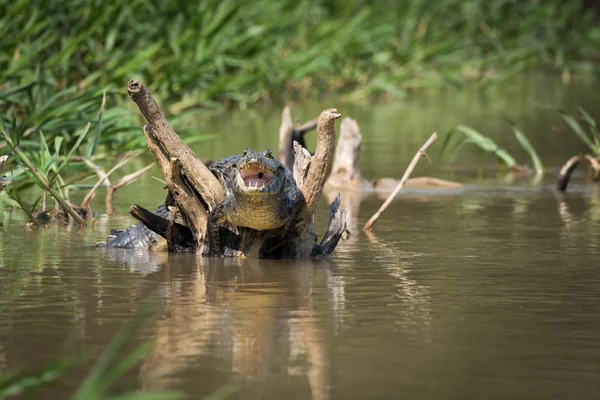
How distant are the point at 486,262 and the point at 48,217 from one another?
2.29 meters

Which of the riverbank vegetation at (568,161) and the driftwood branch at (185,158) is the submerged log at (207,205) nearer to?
the driftwood branch at (185,158)

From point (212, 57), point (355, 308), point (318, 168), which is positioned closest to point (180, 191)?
point (318, 168)

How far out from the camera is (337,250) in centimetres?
624

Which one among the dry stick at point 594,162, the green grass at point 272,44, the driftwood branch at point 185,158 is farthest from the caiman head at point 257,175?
the dry stick at point 594,162

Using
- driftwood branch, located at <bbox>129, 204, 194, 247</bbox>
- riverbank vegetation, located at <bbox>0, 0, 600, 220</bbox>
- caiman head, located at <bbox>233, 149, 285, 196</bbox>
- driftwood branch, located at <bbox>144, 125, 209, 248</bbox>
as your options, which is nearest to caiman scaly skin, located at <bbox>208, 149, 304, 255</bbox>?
caiman head, located at <bbox>233, 149, 285, 196</bbox>

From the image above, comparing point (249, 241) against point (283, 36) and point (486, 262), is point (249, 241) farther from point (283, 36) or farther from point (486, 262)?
point (283, 36)

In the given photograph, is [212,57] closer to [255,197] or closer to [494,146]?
[494,146]

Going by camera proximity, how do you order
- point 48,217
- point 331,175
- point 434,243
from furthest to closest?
1. point 331,175
2. point 48,217
3. point 434,243

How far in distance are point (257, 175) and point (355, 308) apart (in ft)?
A: 2.86

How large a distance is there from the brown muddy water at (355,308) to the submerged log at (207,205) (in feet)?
0.38

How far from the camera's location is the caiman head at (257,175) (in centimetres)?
538

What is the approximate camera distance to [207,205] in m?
5.86

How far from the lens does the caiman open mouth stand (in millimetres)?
5438

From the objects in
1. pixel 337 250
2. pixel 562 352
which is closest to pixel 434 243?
pixel 337 250
